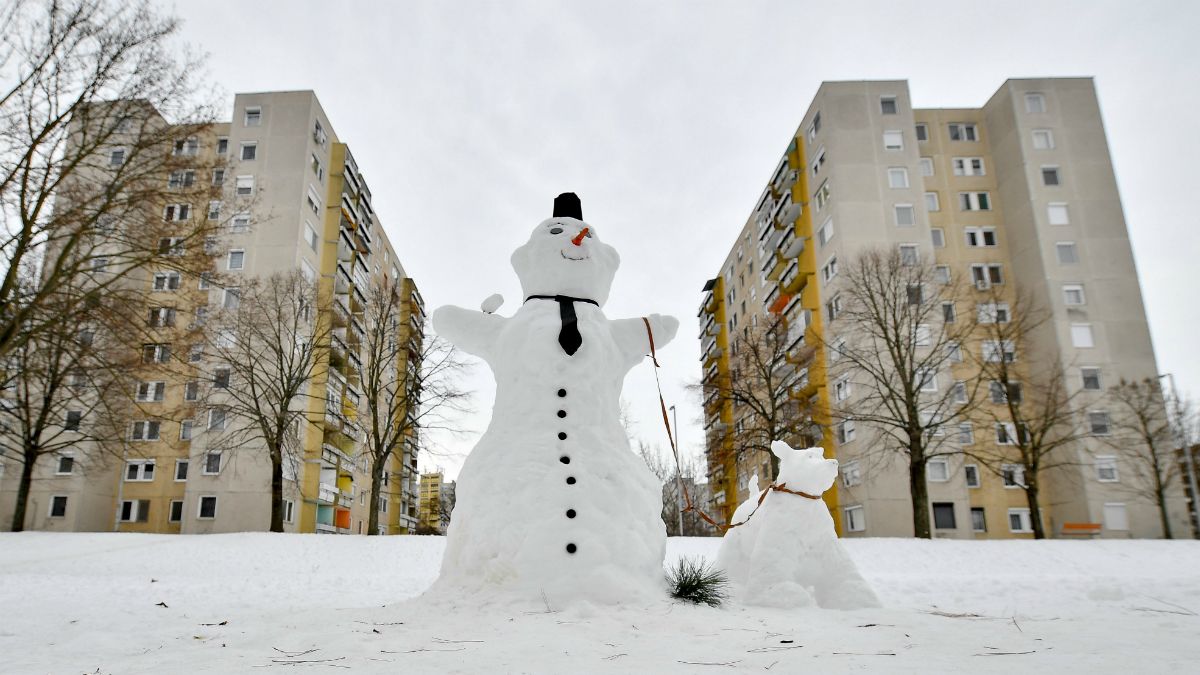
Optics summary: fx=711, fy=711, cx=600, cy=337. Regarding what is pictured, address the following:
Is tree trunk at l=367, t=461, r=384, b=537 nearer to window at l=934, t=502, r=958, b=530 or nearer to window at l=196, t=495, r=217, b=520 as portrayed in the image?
window at l=196, t=495, r=217, b=520

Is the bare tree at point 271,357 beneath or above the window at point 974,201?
beneath

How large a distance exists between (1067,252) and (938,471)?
13.0 m

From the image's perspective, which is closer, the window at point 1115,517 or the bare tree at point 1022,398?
the bare tree at point 1022,398

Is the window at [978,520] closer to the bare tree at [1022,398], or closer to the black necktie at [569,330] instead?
the bare tree at [1022,398]

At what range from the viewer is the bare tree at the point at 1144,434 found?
28062mm

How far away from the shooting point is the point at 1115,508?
3044 cm

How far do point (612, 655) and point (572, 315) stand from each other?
9.43 feet

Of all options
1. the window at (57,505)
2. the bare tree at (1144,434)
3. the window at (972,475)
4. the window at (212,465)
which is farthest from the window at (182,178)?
the bare tree at (1144,434)

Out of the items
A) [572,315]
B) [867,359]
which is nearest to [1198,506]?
[867,359]

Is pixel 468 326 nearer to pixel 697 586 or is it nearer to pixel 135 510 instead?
pixel 697 586

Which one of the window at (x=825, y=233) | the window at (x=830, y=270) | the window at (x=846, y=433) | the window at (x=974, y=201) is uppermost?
the window at (x=974, y=201)

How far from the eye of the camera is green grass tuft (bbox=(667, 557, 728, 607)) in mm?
5094

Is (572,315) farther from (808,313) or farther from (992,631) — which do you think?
(808,313)

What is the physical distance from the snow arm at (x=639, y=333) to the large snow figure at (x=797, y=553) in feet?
5.39
